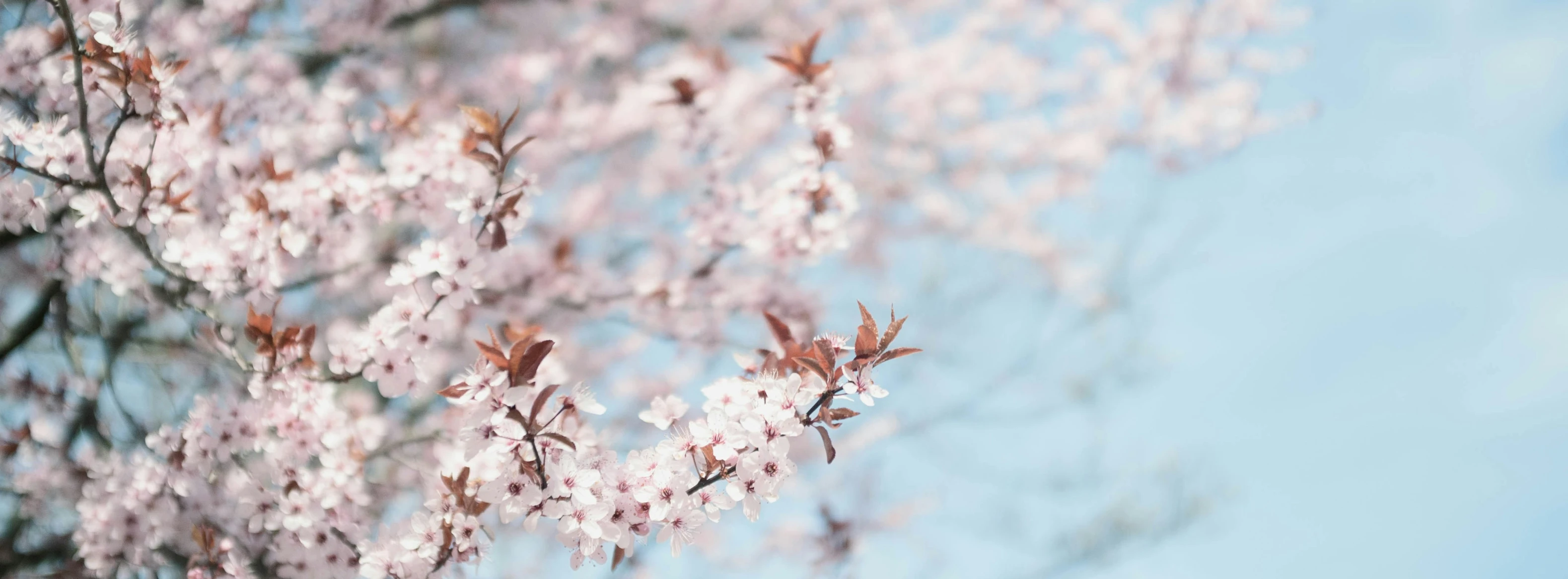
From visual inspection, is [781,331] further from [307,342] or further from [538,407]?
[307,342]

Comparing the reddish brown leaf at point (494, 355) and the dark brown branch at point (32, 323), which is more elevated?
the dark brown branch at point (32, 323)

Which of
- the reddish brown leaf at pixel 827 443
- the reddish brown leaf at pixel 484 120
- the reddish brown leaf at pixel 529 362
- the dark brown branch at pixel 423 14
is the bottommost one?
the reddish brown leaf at pixel 827 443

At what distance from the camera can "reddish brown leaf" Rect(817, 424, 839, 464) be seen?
1761mm

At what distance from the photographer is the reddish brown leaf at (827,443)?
1.76 metres

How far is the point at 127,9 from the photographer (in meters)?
2.48

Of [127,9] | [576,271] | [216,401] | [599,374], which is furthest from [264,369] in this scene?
[599,374]

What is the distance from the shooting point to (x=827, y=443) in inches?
70.6

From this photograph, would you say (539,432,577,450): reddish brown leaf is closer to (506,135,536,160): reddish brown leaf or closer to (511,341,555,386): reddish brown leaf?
(511,341,555,386): reddish brown leaf

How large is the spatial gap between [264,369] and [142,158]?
0.83 m

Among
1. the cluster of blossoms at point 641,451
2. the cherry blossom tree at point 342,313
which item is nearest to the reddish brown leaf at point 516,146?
the cherry blossom tree at point 342,313

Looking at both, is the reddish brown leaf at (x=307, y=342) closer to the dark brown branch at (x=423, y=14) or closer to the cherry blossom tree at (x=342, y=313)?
the cherry blossom tree at (x=342, y=313)

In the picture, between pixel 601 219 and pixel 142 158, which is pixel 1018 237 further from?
pixel 142 158

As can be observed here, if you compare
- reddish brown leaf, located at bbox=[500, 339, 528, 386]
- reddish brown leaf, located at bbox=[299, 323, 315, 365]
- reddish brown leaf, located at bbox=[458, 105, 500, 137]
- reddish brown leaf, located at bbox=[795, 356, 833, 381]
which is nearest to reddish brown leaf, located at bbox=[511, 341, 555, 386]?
reddish brown leaf, located at bbox=[500, 339, 528, 386]

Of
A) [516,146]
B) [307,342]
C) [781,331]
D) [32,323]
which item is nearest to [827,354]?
[781,331]
